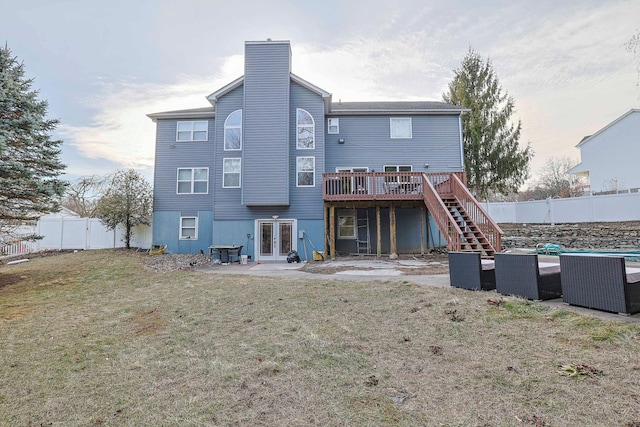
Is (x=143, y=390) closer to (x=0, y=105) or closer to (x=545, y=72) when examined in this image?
(x=0, y=105)

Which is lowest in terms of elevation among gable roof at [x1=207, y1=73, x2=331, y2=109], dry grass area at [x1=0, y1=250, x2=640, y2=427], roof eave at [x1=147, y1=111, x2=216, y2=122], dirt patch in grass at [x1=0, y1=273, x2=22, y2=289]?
dry grass area at [x1=0, y1=250, x2=640, y2=427]

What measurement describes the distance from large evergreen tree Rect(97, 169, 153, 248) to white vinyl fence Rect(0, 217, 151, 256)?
2.45 ft

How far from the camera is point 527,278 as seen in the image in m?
5.05

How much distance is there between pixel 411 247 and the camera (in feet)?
51.5

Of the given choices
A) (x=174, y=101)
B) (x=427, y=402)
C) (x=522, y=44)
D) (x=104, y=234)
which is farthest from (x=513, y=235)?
(x=104, y=234)

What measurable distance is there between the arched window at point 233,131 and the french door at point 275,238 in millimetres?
3947

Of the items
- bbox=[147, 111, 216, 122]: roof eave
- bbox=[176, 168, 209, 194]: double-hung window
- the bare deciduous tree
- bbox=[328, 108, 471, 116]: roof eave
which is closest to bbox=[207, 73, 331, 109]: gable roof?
bbox=[147, 111, 216, 122]: roof eave

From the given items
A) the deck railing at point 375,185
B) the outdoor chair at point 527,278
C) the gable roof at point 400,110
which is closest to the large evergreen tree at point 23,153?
the deck railing at point 375,185

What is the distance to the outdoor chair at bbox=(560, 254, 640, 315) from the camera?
3900 millimetres

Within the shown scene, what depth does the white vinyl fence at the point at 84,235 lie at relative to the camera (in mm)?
16203

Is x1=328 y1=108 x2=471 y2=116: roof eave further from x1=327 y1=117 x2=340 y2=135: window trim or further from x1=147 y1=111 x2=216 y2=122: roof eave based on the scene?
x1=147 y1=111 x2=216 y2=122: roof eave

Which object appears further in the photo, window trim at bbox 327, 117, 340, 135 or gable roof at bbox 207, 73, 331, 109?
window trim at bbox 327, 117, 340, 135

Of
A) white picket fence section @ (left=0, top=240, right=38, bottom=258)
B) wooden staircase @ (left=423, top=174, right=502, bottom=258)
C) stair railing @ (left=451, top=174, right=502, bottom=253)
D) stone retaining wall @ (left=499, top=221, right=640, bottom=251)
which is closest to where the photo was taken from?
stair railing @ (left=451, top=174, right=502, bottom=253)

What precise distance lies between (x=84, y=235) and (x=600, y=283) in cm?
2012
